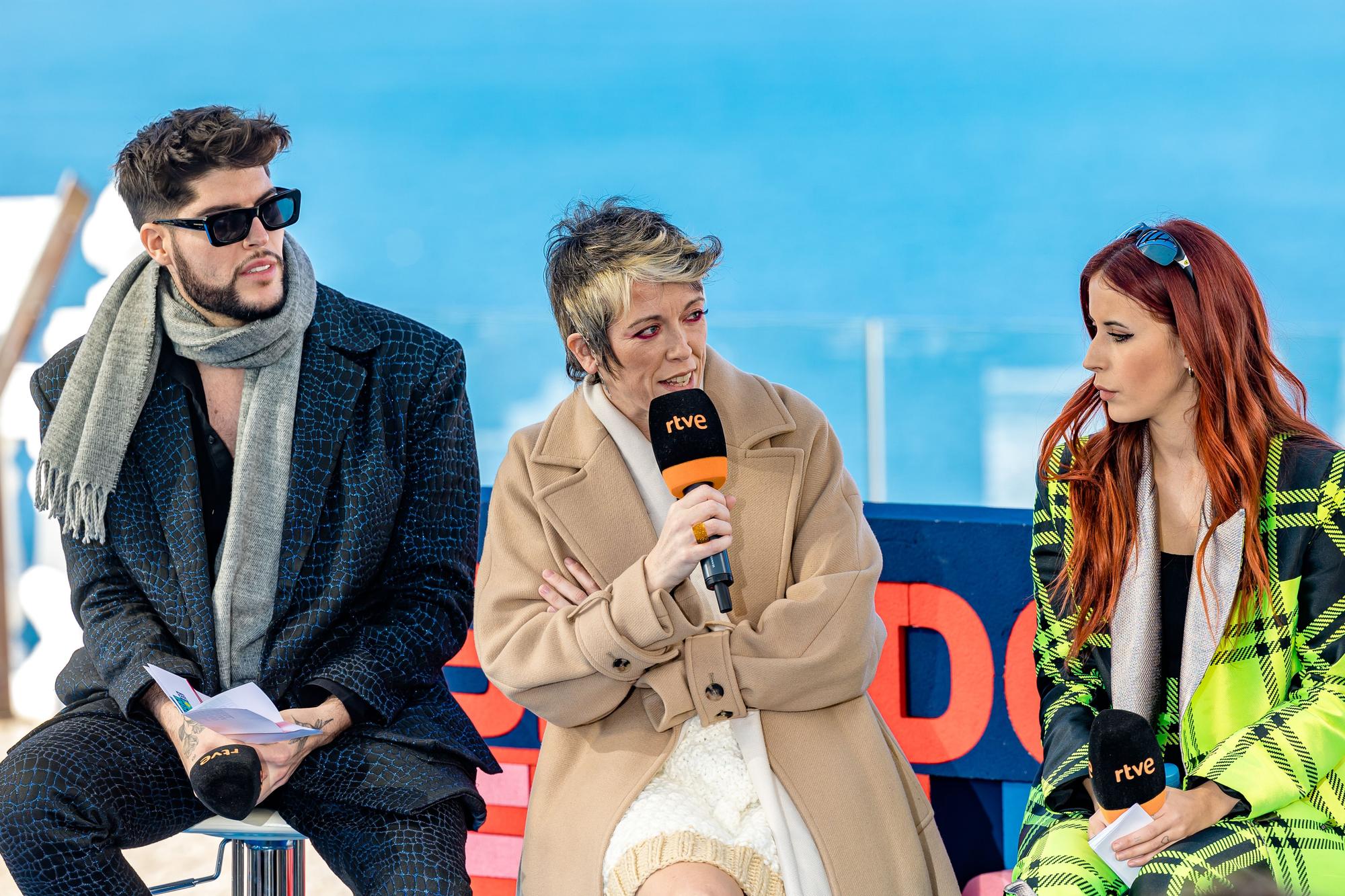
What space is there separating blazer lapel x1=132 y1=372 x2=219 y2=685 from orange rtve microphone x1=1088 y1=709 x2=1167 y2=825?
1.78m

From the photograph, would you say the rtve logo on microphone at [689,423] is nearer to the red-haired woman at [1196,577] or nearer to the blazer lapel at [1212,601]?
the red-haired woman at [1196,577]

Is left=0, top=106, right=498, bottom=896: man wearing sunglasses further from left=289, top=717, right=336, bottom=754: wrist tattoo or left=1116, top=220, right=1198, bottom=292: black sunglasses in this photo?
left=1116, top=220, right=1198, bottom=292: black sunglasses

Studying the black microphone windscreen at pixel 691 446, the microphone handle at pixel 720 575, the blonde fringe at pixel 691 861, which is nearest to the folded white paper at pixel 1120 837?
the blonde fringe at pixel 691 861

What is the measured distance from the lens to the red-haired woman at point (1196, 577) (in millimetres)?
2326

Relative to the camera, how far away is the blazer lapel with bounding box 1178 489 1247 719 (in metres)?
2.48

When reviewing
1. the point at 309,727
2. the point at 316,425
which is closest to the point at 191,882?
the point at 309,727

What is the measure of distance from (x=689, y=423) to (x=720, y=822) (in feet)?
2.48

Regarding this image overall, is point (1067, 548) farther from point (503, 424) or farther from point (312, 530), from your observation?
point (503, 424)

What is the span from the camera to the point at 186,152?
2949 mm

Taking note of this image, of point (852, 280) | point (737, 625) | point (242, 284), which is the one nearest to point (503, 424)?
point (242, 284)

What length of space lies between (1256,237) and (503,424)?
12.6m

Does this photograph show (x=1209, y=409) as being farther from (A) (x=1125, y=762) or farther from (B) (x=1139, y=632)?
(A) (x=1125, y=762)

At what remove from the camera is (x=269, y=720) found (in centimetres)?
261

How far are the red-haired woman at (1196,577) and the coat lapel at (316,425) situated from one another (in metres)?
1.47
